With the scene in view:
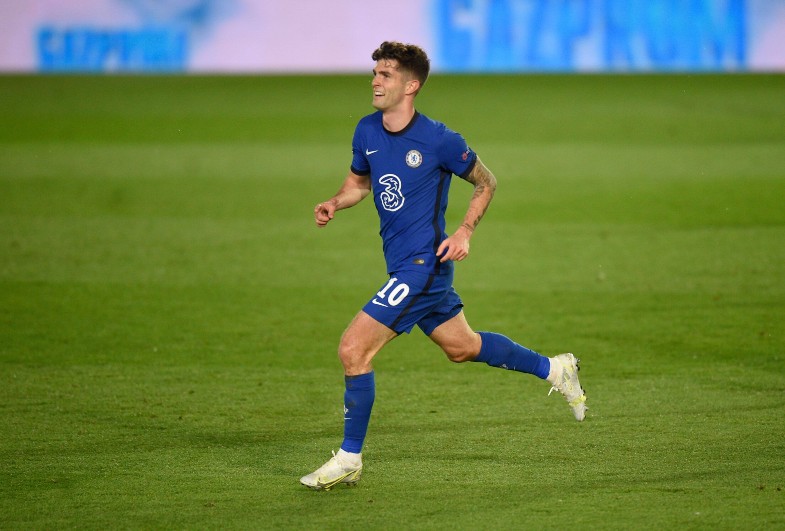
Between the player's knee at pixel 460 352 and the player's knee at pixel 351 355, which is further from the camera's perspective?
the player's knee at pixel 460 352

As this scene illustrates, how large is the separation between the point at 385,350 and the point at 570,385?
7.42 ft

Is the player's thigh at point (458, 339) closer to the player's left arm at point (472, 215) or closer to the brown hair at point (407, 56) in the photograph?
the player's left arm at point (472, 215)

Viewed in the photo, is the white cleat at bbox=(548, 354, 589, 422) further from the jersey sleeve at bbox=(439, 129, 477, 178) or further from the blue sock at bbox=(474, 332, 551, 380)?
the jersey sleeve at bbox=(439, 129, 477, 178)

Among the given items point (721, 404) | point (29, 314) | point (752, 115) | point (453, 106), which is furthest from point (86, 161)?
point (721, 404)

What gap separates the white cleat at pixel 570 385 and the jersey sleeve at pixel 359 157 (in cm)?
139

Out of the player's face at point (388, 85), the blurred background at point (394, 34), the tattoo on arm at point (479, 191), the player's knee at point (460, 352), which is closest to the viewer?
the player's face at point (388, 85)

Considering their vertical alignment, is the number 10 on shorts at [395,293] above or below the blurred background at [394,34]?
above

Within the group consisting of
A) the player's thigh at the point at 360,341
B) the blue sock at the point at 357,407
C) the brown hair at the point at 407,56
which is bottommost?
the blue sock at the point at 357,407

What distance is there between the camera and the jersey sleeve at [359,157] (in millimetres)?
6016

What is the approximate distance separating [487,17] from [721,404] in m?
21.3

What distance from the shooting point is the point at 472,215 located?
5.96m

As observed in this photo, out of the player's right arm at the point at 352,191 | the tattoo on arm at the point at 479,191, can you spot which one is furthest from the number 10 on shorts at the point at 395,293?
the player's right arm at the point at 352,191

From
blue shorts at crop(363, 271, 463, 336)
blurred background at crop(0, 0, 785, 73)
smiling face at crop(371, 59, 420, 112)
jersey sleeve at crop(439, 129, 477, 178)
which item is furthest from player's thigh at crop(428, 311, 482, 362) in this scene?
blurred background at crop(0, 0, 785, 73)

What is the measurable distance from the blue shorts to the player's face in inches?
31.5
